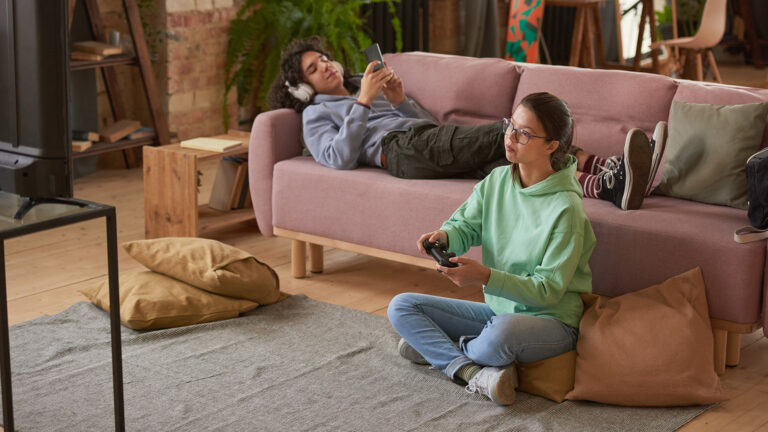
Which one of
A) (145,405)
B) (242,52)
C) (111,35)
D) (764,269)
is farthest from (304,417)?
(242,52)

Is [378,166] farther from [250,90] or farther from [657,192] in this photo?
[250,90]

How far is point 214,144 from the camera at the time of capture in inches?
159

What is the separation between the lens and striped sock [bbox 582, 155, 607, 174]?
10.6ft

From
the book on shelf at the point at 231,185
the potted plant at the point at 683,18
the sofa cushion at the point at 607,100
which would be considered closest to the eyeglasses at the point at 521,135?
the sofa cushion at the point at 607,100

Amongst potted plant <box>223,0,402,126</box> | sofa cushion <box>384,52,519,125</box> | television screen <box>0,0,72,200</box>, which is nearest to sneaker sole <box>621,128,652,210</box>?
sofa cushion <box>384,52,519,125</box>

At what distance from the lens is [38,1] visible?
1837 millimetres

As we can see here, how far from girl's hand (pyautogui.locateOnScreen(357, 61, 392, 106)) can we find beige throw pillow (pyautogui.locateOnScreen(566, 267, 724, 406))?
1224 mm

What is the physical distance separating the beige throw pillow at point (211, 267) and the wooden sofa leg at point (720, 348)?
1.43 metres

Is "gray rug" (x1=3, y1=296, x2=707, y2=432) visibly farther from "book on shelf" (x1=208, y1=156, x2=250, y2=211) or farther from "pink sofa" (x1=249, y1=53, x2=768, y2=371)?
"book on shelf" (x1=208, y1=156, x2=250, y2=211)

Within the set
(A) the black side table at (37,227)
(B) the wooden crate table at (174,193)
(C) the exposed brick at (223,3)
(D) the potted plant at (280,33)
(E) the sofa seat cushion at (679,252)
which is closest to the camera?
→ (A) the black side table at (37,227)

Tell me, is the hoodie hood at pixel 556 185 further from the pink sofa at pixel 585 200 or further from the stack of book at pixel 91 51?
the stack of book at pixel 91 51

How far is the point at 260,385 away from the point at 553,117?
1084mm

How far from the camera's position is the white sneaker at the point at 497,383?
2.56 meters

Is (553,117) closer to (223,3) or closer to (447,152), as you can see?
(447,152)
